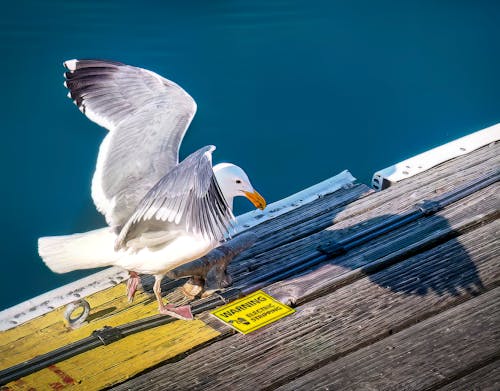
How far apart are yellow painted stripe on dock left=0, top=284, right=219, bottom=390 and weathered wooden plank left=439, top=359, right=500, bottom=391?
0.72 m

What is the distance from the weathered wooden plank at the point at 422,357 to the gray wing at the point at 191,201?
0.54m

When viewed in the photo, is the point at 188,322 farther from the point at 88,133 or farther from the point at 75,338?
the point at 88,133

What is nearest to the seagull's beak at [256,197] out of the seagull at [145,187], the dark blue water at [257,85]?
the seagull at [145,187]

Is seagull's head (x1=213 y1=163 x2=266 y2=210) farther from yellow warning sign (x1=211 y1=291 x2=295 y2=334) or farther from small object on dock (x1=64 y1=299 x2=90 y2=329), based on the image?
small object on dock (x1=64 y1=299 x2=90 y2=329)

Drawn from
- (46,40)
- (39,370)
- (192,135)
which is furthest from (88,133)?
(39,370)

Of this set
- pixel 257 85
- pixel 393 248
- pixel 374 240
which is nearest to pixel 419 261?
pixel 393 248

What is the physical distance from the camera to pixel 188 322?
269 centimetres

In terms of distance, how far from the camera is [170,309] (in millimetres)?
2752

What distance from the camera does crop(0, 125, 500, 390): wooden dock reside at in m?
2.33

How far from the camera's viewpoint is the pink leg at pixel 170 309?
8.90 feet

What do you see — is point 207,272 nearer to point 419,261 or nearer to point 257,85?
point 419,261

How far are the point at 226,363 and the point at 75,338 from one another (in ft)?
1.69

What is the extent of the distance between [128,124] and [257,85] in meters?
2.32

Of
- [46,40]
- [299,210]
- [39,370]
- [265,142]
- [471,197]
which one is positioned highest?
[46,40]
